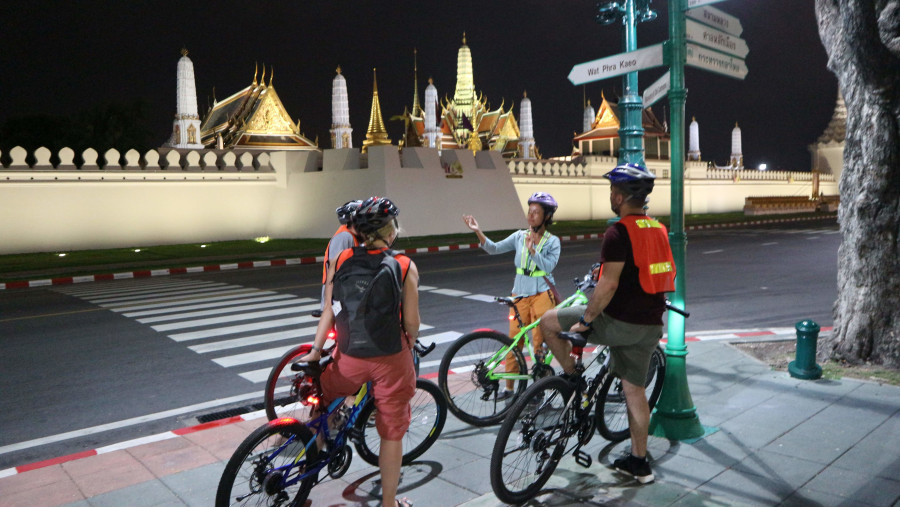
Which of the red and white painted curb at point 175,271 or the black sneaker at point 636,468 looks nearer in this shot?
the black sneaker at point 636,468

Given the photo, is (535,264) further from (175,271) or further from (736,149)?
(736,149)

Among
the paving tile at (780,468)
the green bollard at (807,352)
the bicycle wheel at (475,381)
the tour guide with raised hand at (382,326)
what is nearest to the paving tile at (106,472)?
the tour guide with raised hand at (382,326)

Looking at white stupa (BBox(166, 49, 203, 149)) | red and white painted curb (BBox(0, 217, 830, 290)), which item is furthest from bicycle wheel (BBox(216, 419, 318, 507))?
white stupa (BBox(166, 49, 203, 149))

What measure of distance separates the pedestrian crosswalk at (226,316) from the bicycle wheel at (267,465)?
327 cm

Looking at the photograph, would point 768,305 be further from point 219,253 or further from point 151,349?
point 219,253

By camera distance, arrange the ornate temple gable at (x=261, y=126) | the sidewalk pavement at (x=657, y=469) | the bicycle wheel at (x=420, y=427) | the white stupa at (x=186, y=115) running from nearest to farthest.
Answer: the sidewalk pavement at (x=657, y=469), the bicycle wheel at (x=420, y=427), the white stupa at (x=186, y=115), the ornate temple gable at (x=261, y=126)

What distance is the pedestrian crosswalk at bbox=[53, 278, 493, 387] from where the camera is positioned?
7.11m

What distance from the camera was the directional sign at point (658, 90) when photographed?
171 inches

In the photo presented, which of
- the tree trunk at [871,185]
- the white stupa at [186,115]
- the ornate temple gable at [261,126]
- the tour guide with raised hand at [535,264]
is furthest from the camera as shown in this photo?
the ornate temple gable at [261,126]

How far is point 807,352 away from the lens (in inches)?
204

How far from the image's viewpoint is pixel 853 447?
3820 millimetres

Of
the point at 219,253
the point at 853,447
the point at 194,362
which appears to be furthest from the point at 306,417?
the point at 219,253

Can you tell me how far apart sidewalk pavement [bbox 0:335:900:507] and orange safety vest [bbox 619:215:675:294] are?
3.62 ft

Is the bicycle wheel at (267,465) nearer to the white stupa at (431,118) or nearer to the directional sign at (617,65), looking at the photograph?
the directional sign at (617,65)
